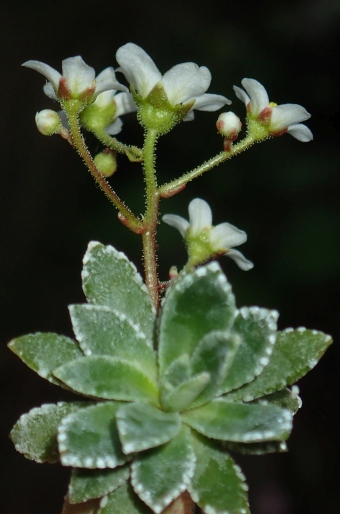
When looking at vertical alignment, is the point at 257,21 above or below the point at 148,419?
above

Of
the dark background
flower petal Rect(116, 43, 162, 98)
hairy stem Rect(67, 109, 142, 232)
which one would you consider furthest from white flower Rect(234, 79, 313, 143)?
the dark background

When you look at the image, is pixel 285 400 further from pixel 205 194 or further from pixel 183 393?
pixel 205 194

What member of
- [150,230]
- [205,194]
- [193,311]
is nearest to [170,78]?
[150,230]

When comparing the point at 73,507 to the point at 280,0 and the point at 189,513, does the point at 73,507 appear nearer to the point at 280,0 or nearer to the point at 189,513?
the point at 189,513

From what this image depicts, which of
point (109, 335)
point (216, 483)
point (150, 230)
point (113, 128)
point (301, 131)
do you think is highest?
point (113, 128)

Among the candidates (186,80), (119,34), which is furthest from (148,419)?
(119,34)

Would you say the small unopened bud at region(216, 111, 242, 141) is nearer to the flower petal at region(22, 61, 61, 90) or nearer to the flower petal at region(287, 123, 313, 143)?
the flower petal at region(287, 123, 313, 143)
